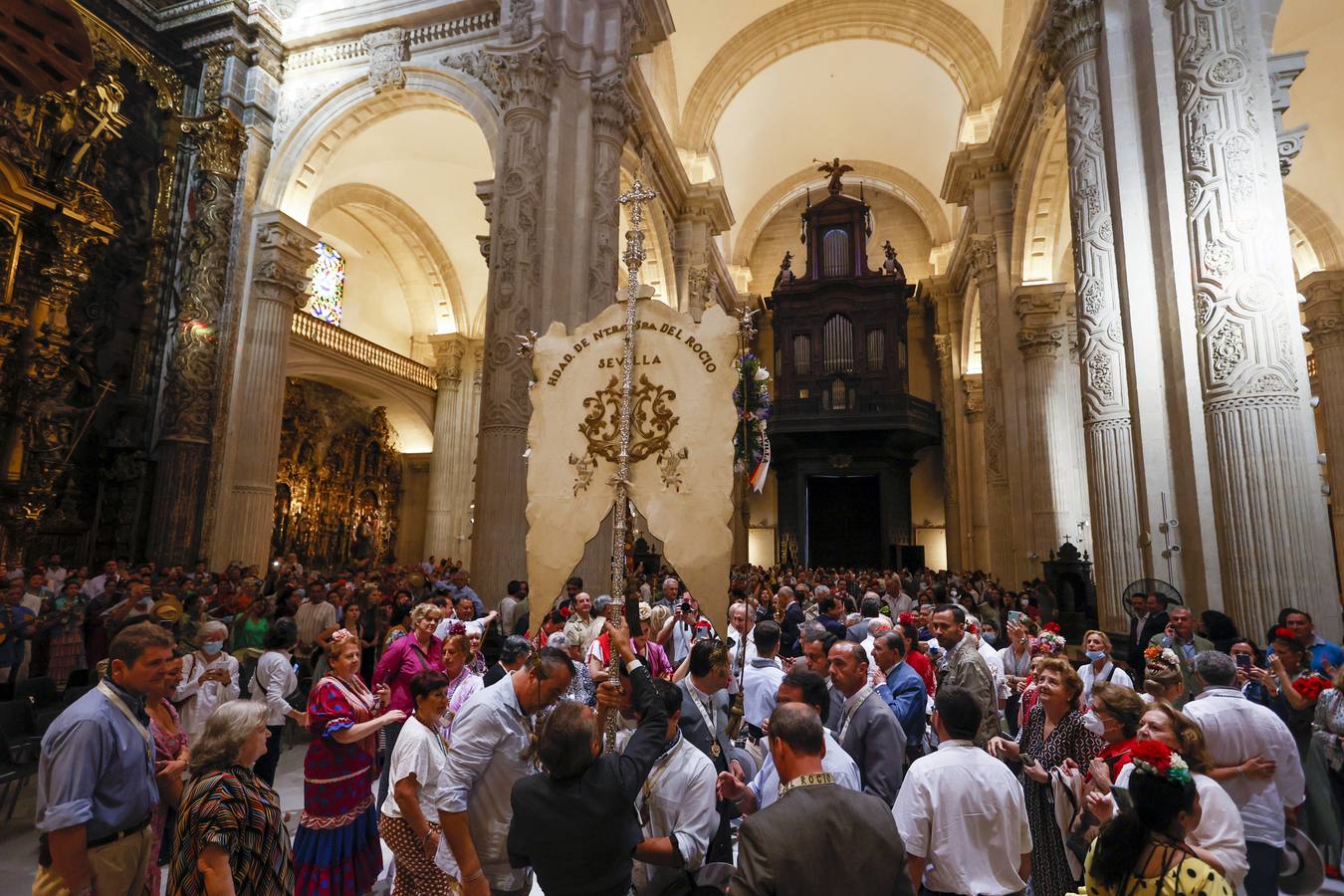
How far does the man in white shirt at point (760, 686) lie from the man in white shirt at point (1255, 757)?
204cm

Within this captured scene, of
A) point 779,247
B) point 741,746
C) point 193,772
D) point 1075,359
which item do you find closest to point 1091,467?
point 1075,359

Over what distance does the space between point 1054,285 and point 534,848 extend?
13954 millimetres

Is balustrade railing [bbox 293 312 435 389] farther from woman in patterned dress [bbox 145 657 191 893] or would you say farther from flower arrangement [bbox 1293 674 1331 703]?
flower arrangement [bbox 1293 674 1331 703]

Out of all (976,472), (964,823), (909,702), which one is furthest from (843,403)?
(964,823)

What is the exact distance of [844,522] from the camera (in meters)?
26.0

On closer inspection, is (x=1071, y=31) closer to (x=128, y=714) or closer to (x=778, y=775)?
(x=778, y=775)

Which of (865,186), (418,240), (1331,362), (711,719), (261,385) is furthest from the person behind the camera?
(865,186)

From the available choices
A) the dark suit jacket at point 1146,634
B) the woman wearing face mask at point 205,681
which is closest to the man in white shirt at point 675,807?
the woman wearing face mask at point 205,681

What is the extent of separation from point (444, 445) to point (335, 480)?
3.03 m

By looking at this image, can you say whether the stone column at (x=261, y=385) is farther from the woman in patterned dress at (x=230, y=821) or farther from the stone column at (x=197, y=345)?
the woman in patterned dress at (x=230, y=821)

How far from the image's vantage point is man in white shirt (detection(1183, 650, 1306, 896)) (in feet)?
10.4

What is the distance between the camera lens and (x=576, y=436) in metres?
3.35

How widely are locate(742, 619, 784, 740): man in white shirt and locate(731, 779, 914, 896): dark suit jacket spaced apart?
2363 millimetres

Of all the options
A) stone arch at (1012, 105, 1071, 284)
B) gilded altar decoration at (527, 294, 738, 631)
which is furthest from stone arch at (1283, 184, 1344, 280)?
gilded altar decoration at (527, 294, 738, 631)
